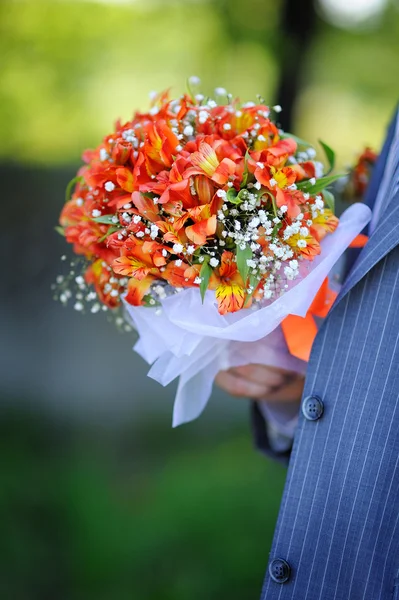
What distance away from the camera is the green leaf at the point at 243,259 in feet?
4.56

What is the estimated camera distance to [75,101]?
666cm

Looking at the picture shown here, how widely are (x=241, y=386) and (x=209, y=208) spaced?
0.63 m

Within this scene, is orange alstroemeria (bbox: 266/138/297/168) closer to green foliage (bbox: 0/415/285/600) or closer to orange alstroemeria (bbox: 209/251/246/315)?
orange alstroemeria (bbox: 209/251/246/315)

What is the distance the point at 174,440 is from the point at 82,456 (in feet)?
2.11

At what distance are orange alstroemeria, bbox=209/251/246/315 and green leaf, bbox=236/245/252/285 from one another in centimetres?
3

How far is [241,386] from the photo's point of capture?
6.07 ft

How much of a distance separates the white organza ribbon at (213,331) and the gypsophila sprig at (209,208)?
0.04 metres

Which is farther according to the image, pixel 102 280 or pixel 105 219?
pixel 102 280

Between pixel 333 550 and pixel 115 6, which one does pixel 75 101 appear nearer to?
pixel 115 6

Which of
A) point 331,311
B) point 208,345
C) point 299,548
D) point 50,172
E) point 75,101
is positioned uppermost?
point 75,101

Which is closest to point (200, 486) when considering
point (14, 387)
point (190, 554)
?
point (190, 554)

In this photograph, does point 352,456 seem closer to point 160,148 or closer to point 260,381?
point 260,381

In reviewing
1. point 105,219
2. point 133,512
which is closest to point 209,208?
point 105,219

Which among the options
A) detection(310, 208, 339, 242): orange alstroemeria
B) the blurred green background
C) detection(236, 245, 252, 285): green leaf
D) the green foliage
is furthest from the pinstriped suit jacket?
the green foliage
